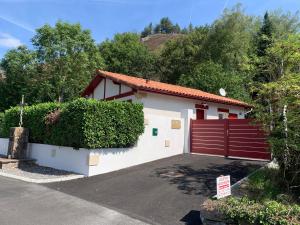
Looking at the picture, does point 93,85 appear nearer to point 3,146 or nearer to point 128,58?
point 3,146

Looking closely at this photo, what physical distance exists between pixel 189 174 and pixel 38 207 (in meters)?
5.32

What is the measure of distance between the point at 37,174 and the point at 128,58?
34.5m

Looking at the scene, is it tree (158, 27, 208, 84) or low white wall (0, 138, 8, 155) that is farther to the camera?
tree (158, 27, 208, 84)

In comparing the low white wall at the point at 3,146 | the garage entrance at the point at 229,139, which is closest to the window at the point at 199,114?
the garage entrance at the point at 229,139

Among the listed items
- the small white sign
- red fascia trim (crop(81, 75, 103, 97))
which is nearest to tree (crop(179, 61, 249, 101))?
red fascia trim (crop(81, 75, 103, 97))

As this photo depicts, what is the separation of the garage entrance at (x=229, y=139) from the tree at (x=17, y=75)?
22.6 m

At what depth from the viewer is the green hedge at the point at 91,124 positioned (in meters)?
12.6

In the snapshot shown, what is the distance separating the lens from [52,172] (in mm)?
13398

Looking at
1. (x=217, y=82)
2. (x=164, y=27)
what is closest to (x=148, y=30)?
(x=164, y=27)

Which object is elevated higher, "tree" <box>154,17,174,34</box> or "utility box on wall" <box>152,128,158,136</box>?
"tree" <box>154,17,174,34</box>

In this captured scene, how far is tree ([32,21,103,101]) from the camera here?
33.6 metres

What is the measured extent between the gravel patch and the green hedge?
44.8 inches

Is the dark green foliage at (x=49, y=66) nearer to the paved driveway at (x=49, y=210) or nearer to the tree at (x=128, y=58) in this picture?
the tree at (x=128, y=58)

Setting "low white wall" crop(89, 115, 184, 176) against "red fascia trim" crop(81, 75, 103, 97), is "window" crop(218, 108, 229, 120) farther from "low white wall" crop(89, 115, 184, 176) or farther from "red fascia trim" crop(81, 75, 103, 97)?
"red fascia trim" crop(81, 75, 103, 97)
